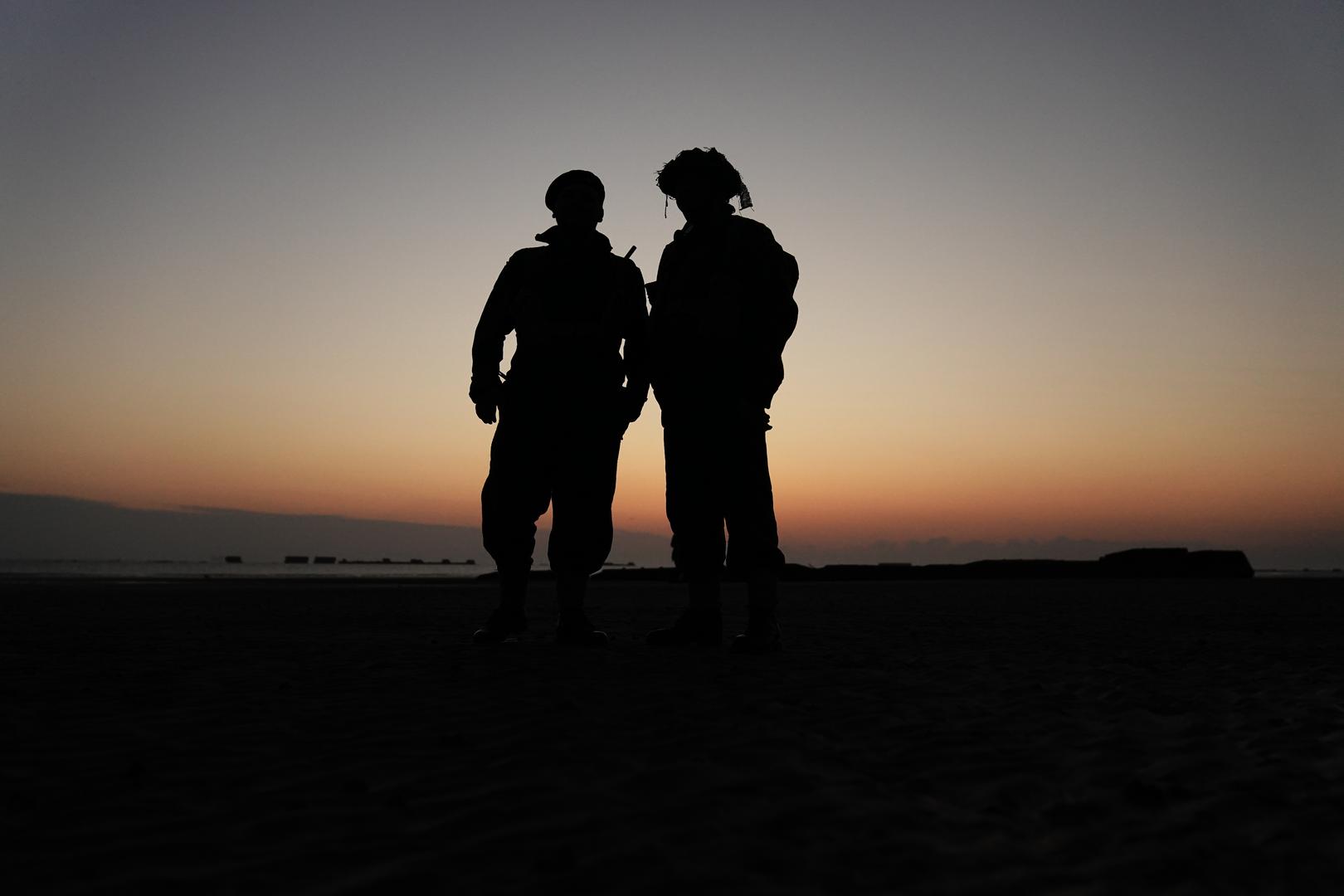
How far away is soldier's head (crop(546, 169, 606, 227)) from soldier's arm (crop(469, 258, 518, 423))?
480mm

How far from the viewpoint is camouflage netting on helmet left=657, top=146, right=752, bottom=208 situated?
6.15 meters

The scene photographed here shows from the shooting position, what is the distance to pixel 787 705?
3.63 metres

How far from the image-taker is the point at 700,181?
242 inches

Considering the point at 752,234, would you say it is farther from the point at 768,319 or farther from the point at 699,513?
the point at 699,513

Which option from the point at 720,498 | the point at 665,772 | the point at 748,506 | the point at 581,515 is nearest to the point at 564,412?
the point at 581,515

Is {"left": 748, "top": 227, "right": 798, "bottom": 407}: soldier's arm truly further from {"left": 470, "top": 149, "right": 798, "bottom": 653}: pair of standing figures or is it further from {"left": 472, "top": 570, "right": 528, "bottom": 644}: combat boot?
{"left": 472, "top": 570, "right": 528, "bottom": 644}: combat boot

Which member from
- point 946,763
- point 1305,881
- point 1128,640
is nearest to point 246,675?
point 946,763

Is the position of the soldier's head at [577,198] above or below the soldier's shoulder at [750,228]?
above

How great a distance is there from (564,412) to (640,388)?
0.55 m

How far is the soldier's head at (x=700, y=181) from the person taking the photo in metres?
6.15

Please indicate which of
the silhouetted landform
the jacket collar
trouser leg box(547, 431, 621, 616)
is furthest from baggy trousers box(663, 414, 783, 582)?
the silhouetted landform

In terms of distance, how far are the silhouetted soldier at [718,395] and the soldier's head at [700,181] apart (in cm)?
12

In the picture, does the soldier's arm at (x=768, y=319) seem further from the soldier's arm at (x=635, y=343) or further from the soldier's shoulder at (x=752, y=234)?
the soldier's arm at (x=635, y=343)

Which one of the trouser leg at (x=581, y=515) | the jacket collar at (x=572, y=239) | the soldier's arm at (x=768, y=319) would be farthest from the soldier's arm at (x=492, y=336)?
the soldier's arm at (x=768, y=319)
